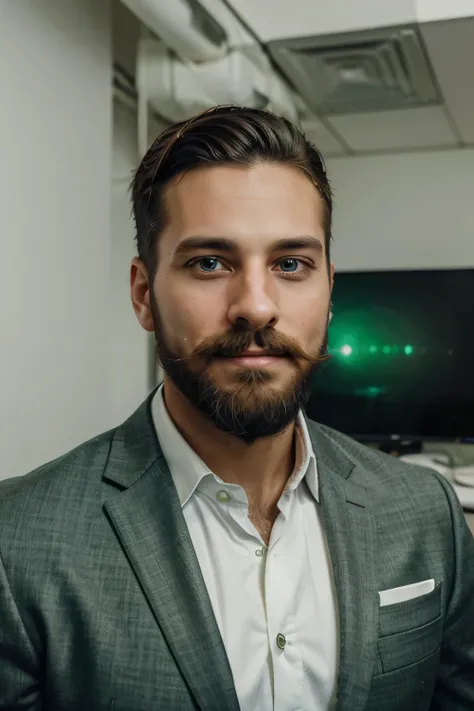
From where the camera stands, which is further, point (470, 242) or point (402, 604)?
point (470, 242)

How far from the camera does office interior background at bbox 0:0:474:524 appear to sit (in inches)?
58.9

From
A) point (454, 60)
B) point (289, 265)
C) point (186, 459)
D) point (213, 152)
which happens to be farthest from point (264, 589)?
point (454, 60)

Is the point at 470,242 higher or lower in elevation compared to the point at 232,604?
higher

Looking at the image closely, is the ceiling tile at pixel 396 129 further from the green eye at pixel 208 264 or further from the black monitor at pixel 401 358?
the green eye at pixel 208 264

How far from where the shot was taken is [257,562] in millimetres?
941

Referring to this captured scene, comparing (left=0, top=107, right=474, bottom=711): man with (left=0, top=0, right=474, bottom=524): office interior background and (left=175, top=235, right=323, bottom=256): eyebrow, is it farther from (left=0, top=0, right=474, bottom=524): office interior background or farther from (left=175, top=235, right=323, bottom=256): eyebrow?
(left=0, top=0, right=474, bottom=524): office interior background

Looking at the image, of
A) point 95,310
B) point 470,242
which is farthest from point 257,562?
point 470,242

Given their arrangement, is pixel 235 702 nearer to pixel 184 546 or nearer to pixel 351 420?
pixel 184 546

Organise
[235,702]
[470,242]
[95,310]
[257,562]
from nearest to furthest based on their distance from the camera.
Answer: [235,702], [257,562], [95,310], [470,242]

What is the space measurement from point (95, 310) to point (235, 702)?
1.17 meters

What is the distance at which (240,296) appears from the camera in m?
0.87

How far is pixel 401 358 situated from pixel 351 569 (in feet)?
4.51

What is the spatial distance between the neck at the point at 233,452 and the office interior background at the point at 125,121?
1.92 ft

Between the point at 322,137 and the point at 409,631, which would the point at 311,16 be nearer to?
the point at 322,137
